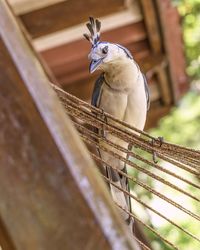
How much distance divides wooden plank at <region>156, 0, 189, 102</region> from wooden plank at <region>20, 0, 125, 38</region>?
268 mm

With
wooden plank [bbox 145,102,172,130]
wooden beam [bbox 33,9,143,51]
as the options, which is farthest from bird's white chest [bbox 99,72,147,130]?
wooden plank [bbox 145,102,172,130]

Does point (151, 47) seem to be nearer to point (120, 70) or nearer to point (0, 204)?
point (120, 70)

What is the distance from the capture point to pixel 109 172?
2.58m

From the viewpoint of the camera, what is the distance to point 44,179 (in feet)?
2.53

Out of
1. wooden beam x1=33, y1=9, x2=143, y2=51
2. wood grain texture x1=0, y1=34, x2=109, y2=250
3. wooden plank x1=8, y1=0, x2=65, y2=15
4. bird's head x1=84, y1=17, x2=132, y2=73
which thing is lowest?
wood grain texture x1=0, y1=34, x2=109, y2=250

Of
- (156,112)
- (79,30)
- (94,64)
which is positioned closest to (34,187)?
(94,64)

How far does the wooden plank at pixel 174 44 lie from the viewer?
3.70m

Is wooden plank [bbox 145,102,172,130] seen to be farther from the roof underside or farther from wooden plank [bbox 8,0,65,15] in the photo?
wooden plank [bbox 8,0,65,15]

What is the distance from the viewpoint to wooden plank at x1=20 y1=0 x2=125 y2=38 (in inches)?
133

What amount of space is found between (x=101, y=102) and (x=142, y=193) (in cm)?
198

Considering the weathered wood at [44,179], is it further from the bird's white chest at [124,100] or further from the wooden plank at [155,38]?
the wooden plank at [155,38]

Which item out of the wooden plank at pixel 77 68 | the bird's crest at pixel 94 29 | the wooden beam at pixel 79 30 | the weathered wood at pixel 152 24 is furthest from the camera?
the wooden plank at pixel 77 68

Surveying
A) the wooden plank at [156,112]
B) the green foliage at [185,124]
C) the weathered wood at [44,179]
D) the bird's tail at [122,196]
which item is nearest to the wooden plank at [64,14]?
the bird's tail at [122,196]

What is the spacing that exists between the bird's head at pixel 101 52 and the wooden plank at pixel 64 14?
3.20 feet
